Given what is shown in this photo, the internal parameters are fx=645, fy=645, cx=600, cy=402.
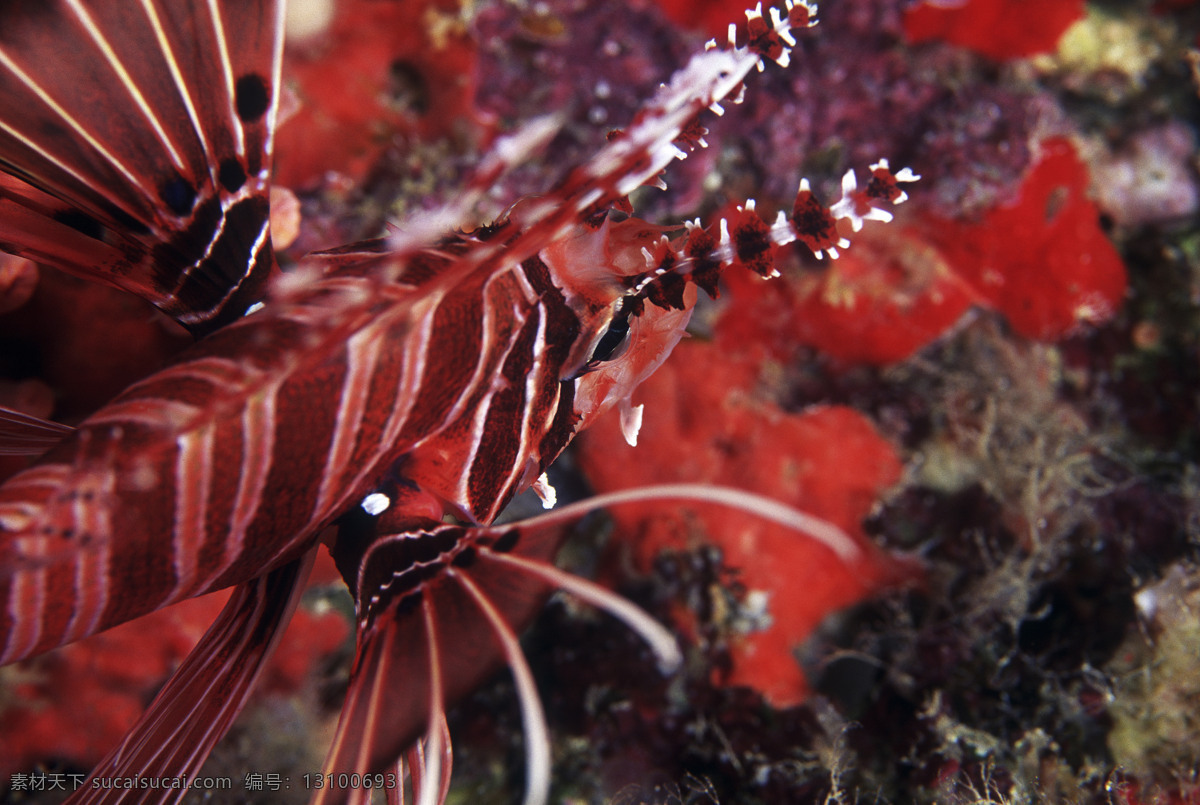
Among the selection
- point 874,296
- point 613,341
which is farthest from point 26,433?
point 874,296

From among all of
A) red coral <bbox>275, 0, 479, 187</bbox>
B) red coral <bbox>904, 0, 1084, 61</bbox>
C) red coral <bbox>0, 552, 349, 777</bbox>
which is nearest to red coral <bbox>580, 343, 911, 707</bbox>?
red coral <bbox>0, 552, 349, 777</bbox>

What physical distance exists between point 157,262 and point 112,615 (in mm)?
844

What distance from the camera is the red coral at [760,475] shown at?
3451 mm

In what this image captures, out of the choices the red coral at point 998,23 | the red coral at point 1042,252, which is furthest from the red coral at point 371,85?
the red coral at point 1042,252

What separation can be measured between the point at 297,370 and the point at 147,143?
2.44ft

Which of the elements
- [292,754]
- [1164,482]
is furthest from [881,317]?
[292,754]

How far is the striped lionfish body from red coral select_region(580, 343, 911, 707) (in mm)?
1835

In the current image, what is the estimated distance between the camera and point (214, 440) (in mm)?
1225

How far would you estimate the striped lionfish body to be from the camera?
3.88 ft

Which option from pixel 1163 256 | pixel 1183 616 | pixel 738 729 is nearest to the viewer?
pixel 1183 616

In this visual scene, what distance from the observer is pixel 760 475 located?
11.7 ft

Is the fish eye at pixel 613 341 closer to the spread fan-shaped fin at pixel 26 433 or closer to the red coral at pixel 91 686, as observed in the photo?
the spread fan-shaped fin at pixel 26 433

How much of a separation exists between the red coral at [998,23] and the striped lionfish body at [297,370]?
8.74 ft

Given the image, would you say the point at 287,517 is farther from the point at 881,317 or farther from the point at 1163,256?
the point at 1163,256
